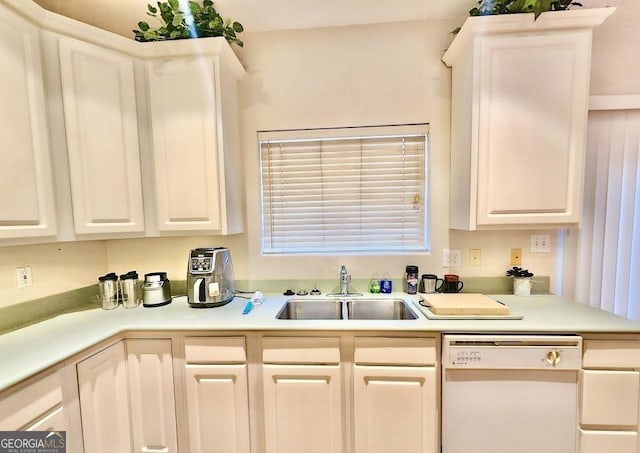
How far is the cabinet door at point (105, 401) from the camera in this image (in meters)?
1.24

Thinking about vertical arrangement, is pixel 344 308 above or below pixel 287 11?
below

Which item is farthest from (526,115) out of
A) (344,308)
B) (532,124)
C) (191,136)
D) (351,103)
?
(191,136)

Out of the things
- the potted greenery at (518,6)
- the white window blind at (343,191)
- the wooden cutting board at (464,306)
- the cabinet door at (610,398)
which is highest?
the potted greenery at (518,6)

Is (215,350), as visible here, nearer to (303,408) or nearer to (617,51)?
(303,408)

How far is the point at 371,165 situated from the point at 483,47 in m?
0.86

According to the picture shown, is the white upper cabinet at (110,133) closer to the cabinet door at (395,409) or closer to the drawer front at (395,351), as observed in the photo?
the drawer front at (395,351)

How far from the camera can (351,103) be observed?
1.87 m

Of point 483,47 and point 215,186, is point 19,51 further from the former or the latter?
point 483,47

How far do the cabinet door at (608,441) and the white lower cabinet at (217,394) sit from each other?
5.31 ft

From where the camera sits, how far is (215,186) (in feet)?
5.40

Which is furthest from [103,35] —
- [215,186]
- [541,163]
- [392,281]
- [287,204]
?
[541,163]

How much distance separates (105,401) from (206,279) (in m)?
0.70

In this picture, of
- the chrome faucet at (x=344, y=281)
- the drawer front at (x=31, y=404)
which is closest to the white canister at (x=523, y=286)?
the chrome faucet at (x=344, y=281)

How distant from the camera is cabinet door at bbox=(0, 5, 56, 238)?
3.86 feet
